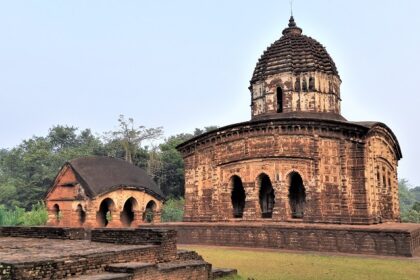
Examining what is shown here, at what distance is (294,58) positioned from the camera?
23.6 m

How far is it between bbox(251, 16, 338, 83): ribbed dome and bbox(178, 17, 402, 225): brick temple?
0.06 metres

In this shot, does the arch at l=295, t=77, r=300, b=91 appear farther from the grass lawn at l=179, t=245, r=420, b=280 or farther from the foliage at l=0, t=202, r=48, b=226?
the foliage at l=0, t=202, r=48, b=226

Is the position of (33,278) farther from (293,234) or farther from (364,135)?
(364,135)

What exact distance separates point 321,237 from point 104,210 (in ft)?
49.8

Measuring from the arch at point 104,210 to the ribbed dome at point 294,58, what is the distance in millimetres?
10892

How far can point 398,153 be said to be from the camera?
25.1 meters

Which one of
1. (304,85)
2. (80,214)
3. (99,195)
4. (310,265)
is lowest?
(310,265)

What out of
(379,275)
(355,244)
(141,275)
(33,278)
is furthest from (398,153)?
(33,278)

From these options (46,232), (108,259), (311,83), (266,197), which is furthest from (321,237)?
(108,259)

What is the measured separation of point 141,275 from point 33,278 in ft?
5.82

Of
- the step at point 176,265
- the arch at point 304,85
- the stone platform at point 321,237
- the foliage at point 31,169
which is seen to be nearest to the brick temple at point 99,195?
the stone platform at point 321,237

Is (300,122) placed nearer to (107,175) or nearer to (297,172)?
(297,172)

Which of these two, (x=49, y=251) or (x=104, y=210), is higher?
(x=104, y=210)

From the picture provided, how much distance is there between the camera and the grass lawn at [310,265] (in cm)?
1010
